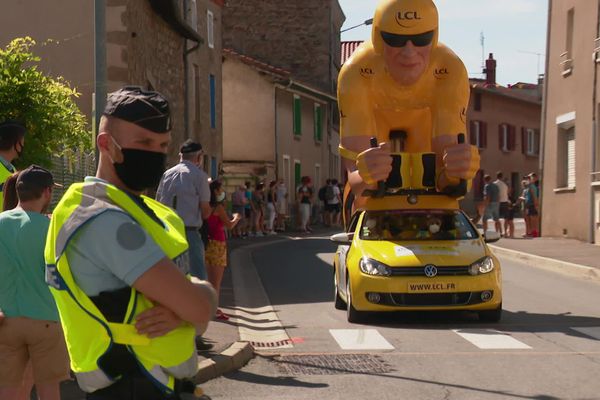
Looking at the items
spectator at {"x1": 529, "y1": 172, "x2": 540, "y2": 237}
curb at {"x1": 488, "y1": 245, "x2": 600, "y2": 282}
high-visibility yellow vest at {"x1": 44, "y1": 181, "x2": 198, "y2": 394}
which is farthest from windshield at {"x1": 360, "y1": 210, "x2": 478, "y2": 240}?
spectator at {"x1": 529, "y1": 172, "x2": 540, "y2": 237}

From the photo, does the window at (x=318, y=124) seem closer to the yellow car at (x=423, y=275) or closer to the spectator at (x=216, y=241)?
the yellow car at (x=423, y=275)

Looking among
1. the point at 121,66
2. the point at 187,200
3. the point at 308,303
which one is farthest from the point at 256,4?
the point at 187,200

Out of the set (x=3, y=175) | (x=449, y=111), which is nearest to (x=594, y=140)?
(x=449, y=111)

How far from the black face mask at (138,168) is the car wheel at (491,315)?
9.19 m

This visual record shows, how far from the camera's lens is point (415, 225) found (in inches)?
507

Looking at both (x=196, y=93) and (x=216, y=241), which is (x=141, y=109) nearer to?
(x=216, y=241)

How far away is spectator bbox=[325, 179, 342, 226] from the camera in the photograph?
39000mm

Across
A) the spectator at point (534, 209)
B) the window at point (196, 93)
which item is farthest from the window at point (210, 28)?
the spectator at point (534, 209)

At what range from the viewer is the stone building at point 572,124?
87.5 feet

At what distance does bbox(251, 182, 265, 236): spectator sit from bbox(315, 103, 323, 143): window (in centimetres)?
1535

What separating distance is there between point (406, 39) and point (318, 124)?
36.8 meters

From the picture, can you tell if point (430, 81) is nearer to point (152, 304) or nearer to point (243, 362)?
point (243, 362)

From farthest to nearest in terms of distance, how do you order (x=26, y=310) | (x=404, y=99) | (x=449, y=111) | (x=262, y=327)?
(x=404, y=99) < (x=449, y=111) < (x=262, y=327) < (x=26, y=310)

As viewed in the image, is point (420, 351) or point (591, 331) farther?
point (591, 331)
